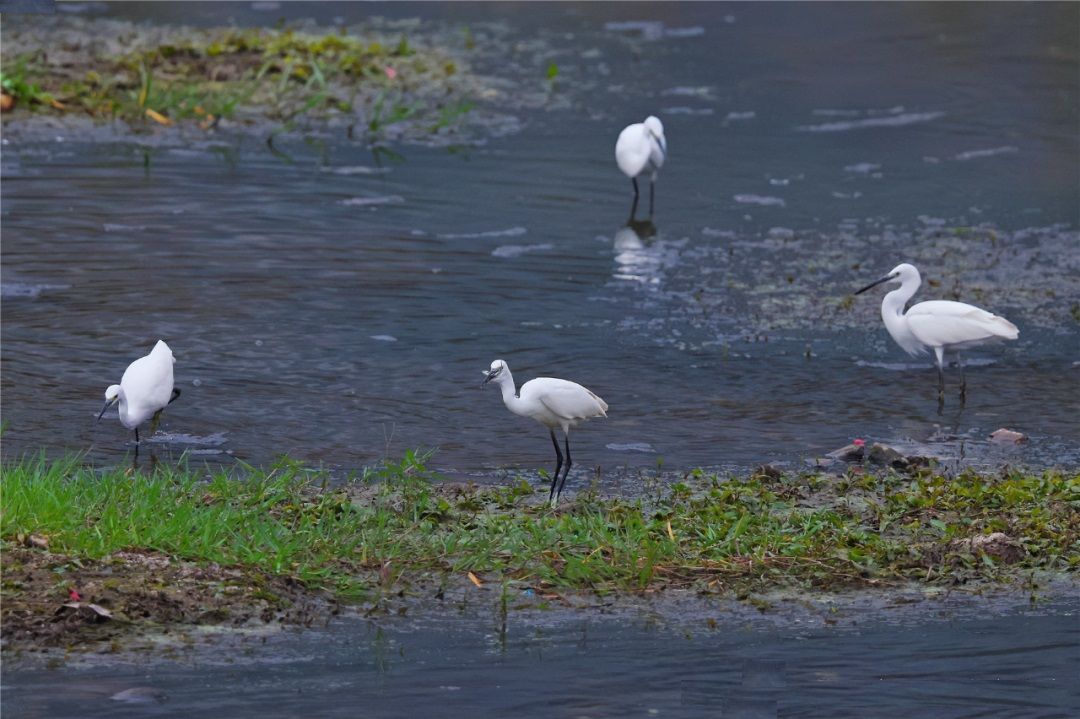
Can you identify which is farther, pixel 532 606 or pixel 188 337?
pixel 188 337

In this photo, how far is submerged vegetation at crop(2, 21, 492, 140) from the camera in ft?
54.3

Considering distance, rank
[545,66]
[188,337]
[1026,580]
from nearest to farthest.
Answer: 1. [1026,580]
2. [188,337]
3. [545,66]

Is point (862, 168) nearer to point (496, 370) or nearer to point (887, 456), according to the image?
point (887, 456)

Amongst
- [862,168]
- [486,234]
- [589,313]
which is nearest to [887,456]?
[589,313]

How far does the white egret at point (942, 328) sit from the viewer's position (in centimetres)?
936

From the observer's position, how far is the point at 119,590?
5.92 meters

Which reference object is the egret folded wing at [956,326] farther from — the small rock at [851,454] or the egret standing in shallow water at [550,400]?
the egret standing in shallow water at [550,400]

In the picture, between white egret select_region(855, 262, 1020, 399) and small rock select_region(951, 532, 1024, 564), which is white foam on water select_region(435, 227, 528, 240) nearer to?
white egret select_region(855, 262, 1020, 399)

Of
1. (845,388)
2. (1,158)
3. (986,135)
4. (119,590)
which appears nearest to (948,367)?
(845,388)

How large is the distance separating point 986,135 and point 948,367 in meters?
7.27

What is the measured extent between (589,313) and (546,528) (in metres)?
4.31

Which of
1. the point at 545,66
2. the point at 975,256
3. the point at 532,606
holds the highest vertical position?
the point at 545,66

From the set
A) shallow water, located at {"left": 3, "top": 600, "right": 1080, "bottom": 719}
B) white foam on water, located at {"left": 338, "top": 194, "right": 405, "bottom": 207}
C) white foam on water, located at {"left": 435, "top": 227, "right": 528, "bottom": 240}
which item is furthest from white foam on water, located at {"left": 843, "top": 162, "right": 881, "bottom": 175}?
shallow water, located at {"left": 3, "top": 600, "right": 1080, "bottom": 719}

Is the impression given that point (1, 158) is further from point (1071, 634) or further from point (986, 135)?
point (1071, 634)
